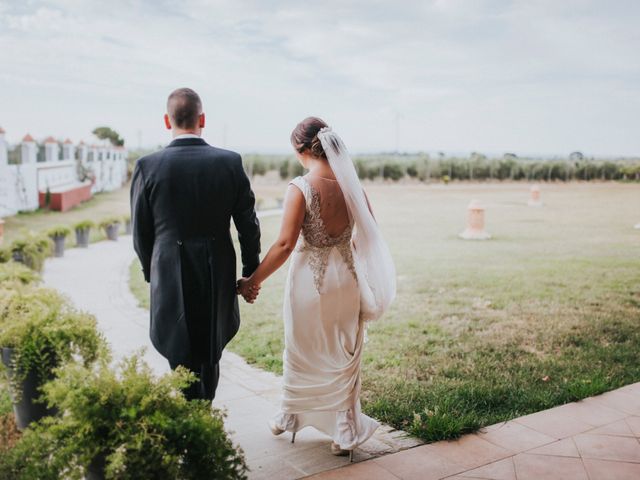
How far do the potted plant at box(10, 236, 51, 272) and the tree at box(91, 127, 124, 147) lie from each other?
62.3 feet

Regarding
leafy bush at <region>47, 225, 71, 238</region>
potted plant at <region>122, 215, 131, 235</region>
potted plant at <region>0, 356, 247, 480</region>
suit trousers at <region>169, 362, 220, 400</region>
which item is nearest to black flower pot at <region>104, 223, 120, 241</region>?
potted plant at <region>122, 215, 131, 235</region>

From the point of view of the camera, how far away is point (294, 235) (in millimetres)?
3143

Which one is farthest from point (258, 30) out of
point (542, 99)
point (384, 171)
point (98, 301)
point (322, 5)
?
point (384, 171)

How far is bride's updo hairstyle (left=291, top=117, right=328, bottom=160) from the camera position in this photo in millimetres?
3223

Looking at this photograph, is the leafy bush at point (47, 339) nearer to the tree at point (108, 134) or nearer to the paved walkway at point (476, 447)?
the paved walkway at point (476, 447)

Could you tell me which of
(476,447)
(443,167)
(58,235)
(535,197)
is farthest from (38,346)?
(443,167)

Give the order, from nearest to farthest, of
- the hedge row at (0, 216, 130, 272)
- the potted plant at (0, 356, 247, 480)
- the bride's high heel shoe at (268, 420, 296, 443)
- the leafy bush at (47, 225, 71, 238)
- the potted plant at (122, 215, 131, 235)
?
the potted plant at (0, 356, 247, 480) < the bride's high heel shoe at (268, 420, 296, 443) < the hedge row at (0, 216, 130, 272) < the leafy bush at (47, 225, 71, 238) < the potted plant at (122, 215, 131, 235)

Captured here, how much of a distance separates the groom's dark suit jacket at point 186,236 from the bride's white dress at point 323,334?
494 mm

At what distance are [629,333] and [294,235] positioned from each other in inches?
163

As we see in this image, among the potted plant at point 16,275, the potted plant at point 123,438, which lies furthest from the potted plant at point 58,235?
the potted plant at point 123,438

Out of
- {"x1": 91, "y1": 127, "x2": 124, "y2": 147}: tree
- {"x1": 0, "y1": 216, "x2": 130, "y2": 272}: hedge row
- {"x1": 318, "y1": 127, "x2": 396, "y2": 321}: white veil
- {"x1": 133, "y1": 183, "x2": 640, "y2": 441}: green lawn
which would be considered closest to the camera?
{"x1": 318, "y1": 127, "x2": 396, "y2": 321}: white veil

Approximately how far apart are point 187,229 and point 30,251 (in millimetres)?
6875

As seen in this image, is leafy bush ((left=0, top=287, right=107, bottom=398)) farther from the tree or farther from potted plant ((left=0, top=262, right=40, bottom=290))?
the tree

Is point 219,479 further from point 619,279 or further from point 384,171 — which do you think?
point 384,171
